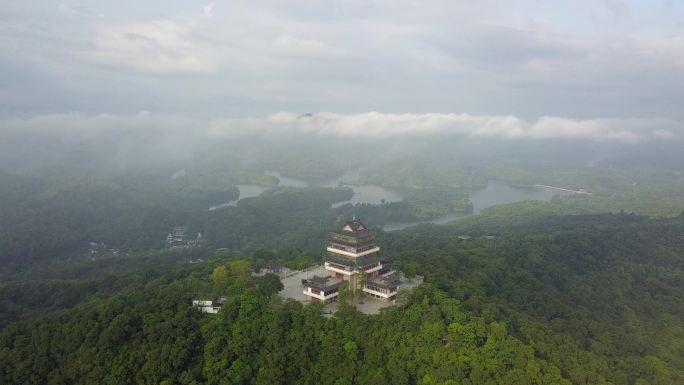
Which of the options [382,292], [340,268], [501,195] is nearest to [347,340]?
[382,292]

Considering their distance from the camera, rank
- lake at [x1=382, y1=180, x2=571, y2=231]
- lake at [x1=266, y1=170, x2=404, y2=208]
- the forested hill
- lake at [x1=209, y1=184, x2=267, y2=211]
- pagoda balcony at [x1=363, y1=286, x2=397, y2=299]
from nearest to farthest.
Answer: the forested hill
pagoda balcony at [x1=363, y1=286, x2=397, y2=299]
lake at [x1=382, y1=180, x2=571, y2=231]
lake at [x1=266, y1=170, x2=404, y2=208]
lake at [x1=209, y1=184, x2=267, y2=211]

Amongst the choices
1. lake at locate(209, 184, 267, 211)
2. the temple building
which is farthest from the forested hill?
lake at locate(209, 184, 267, 211)

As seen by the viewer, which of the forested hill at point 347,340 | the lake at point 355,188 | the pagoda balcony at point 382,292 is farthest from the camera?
the lake at point 355,188

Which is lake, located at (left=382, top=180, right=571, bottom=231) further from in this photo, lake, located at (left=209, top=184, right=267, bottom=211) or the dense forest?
lake, located at (left=209, top=184, right=267, bottom=211)

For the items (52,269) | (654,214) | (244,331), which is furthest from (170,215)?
(654,214)

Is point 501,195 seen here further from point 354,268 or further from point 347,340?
point 347,340

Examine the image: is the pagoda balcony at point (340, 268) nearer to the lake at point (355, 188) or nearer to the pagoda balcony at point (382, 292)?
the pagoda balcony at point (382, 292)

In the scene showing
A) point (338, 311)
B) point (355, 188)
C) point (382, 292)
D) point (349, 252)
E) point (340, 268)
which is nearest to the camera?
point (338, 311)

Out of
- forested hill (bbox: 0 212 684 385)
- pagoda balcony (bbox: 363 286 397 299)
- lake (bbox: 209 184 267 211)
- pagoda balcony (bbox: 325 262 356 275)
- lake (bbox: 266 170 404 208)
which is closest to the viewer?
forested hill (bbox: 0 212 684 385)

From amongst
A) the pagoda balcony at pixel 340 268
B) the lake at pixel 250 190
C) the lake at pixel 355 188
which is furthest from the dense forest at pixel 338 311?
the lake at pixel 250 190

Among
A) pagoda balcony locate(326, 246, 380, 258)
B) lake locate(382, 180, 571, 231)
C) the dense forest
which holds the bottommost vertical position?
lake locate(382, 180, 571, 231)
